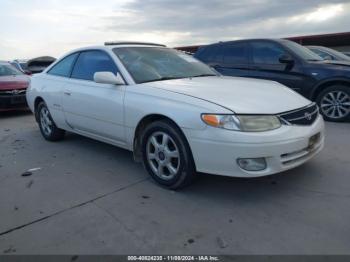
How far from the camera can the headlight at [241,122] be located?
2.98m

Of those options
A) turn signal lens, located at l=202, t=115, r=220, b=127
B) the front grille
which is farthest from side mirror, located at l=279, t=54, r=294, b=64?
turn signal lens, located at l=202, t=115, r=220, b=127

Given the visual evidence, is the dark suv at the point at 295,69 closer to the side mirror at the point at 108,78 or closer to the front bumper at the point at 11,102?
the side mirror at the point at 108,78

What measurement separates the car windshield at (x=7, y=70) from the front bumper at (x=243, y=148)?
307 inches

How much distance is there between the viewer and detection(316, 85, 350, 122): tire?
20.5 feet

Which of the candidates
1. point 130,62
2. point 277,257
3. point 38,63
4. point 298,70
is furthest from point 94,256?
point 38,63

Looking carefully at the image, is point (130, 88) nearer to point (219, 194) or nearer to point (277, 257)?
point (219, 194)

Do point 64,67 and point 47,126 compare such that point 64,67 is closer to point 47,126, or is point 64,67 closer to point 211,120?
point 47,126

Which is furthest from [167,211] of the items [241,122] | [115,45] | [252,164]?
[115,45]

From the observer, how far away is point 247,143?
293cm

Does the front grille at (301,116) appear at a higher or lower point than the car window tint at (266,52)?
lower

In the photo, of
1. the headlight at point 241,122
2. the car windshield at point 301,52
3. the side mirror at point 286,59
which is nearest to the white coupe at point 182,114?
the headlight at point 241,122

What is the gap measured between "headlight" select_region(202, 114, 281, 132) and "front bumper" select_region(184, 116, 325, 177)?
46mm

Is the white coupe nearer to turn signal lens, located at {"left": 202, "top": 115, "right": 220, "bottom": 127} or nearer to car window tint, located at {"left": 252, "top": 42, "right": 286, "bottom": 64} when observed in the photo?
turn signal lens, located at {"left": 202, "top": 115, "right": 220, "bottom": 127}

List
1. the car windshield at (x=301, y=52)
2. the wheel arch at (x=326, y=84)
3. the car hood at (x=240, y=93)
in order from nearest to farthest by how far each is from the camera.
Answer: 1. the car hood at (x=240, y=93)
2. the wheel arch at (x=326, y=84)
3. the car windshield at (x=301, y=52)
